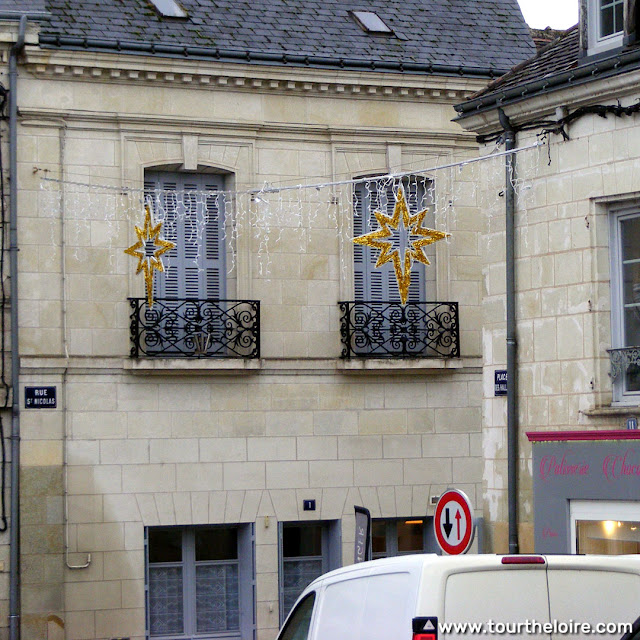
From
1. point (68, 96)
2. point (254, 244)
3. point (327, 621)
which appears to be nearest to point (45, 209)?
point (68, 96)

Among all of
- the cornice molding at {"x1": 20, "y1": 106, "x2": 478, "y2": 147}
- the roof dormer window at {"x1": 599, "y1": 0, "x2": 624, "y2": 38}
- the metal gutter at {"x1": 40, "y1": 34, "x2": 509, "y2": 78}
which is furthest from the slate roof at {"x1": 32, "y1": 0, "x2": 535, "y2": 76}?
the roof dormer window at {"x1": 599, "y1": 0, "x2": 624, "y2": 38}

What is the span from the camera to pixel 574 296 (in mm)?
14281

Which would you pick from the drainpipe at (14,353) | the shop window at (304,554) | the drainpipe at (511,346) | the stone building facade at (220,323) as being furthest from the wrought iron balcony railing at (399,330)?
the drainpipe at (511,346)

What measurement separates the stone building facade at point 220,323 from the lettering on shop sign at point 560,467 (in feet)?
21.2

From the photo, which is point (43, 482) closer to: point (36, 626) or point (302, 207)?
point (36, 626)

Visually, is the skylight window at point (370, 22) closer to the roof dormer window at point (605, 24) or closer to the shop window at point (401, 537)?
the shop window at point (401, 537)

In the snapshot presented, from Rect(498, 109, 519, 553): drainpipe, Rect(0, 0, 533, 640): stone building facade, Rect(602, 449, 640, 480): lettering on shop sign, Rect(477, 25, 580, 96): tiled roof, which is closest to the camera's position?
Rect(602, 449, 640, 480): lettering on shop sign

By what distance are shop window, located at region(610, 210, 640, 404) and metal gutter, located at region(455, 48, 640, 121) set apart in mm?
1356

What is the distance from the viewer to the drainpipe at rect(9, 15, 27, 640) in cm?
1886

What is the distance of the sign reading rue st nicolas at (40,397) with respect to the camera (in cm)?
1917

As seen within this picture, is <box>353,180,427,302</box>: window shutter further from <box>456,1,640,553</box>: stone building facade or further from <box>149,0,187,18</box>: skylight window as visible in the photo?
<box>456,1,640,553</box>: stone building facade

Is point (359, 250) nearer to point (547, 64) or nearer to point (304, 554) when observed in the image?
point (304, 554)

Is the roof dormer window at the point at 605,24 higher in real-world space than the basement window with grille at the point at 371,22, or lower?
lower

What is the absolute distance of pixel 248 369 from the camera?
66.3ft
